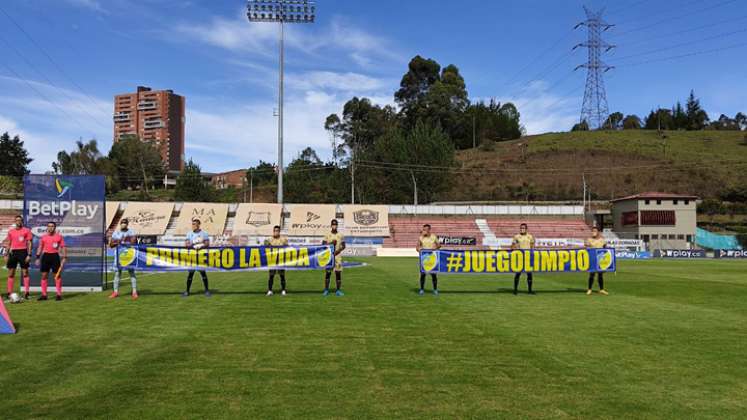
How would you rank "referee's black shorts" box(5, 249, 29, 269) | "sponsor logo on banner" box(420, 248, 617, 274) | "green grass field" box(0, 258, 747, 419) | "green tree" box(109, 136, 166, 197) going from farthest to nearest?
"green tree" box(109, 136, 166, 197), "sponsor logo on banner" box(420, 248, 617, 274), "referee's black shorts" box(5, 249, 29, 269), "green grass field" box(0, 258, 747, 419)

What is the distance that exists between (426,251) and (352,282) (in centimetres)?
459

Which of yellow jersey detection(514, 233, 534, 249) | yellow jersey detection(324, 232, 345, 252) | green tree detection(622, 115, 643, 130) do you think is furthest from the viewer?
green tree detection(622, 115, 643, 130)

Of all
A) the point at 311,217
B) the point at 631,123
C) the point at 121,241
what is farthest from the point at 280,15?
the point at 631,123

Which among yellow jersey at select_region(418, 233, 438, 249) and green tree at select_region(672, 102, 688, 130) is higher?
green tree at select_region(672, 102, 688, 130)

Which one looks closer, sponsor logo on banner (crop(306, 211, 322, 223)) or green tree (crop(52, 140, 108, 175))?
sponsor logo on banner (crop(306, 211, 322, 223))

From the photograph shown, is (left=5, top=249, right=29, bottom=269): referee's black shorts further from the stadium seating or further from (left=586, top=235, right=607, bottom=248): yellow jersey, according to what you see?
the stadium seating

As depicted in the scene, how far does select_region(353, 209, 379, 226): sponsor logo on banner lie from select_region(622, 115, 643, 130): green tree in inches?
5075

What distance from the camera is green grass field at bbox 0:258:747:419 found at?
5.38 meters

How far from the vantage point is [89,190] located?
48.9 ft

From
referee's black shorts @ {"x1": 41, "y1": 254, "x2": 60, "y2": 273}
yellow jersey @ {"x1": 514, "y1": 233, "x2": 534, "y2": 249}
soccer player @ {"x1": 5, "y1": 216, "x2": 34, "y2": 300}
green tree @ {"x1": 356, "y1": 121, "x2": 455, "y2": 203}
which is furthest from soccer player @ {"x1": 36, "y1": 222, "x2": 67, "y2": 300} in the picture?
green tree @ {"x1": 356, "y1": 121, "x2": 455, "y2": 203}

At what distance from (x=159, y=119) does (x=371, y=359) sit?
173040 mm

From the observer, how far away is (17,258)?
13.4 metres

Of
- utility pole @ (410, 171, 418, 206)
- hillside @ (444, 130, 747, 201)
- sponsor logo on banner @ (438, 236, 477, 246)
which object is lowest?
sponsor logo on banner @ (438, 236, 477, 246)

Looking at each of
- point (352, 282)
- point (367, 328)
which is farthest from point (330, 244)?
point (367, 328)
